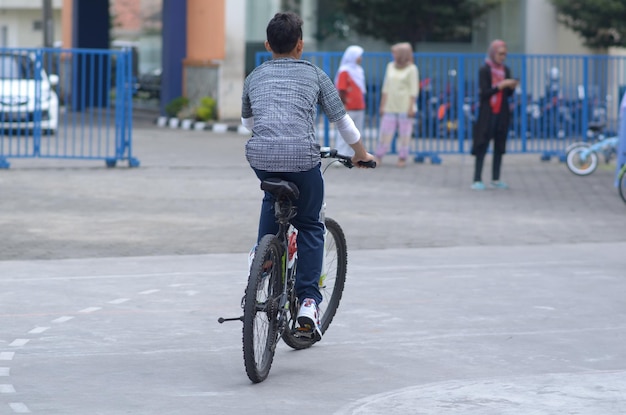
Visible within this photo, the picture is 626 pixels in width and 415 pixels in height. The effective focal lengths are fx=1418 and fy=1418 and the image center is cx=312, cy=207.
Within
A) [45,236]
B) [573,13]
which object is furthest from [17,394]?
[573,13]

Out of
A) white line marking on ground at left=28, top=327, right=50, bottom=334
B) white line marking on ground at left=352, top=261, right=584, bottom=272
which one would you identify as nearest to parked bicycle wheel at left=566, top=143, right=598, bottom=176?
white line marking on ground at left=352, top=261, right=584, bottom=272

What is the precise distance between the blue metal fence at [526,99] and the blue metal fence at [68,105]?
275 centimetres

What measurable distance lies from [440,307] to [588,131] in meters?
13.3

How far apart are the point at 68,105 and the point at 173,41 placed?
1081cm

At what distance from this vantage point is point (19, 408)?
602cm

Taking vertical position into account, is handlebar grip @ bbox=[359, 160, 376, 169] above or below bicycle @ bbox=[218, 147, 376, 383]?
above

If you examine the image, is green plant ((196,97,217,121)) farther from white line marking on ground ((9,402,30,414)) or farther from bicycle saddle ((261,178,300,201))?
white line marking on ground ((9,402,30,414))

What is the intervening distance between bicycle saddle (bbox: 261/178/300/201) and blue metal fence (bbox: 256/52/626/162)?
14.6 meters

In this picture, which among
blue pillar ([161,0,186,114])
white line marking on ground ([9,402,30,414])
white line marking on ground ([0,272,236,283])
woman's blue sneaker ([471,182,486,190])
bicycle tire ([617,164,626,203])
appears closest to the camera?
white line marking on ground ([9,402,30,414])

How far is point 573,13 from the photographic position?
28859mm

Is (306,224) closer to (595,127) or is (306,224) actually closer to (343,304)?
(343,304)

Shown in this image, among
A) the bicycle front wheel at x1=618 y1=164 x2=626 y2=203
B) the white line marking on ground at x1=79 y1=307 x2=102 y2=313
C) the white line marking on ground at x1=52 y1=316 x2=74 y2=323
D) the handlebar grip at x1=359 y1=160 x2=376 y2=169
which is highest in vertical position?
the handlebar grip at x1=359 y1=160 x2=376 y2=169

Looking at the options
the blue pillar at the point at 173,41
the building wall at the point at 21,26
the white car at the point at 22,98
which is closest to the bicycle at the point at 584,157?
the white car at the point at 22,98

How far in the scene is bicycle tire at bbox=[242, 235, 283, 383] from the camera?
6355 millimetres
